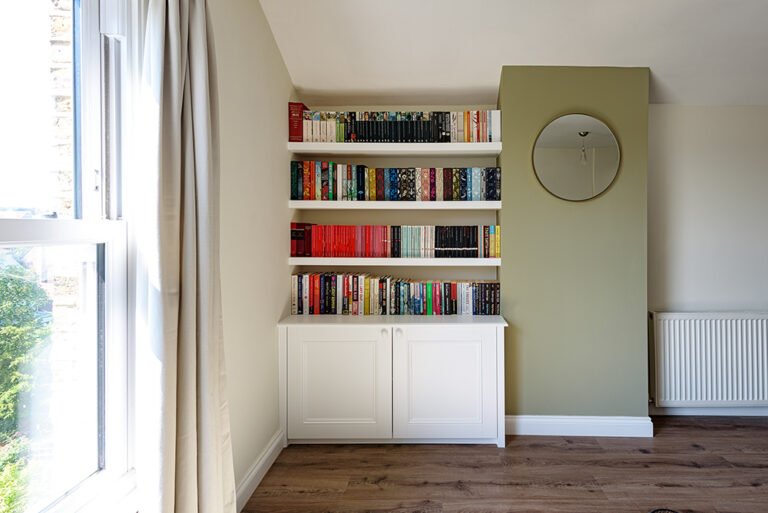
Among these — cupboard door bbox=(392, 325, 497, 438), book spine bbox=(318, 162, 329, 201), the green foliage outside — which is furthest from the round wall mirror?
the green foliage outside

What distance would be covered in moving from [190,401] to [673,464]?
238 centimetres

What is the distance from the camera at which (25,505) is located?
104 cm

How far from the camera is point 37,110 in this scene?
107 cm

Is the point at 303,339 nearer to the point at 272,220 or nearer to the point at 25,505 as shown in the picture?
the point at 272,220

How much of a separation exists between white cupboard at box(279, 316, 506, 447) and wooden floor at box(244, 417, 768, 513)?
0.11m

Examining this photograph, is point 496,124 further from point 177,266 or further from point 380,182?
point 177,266

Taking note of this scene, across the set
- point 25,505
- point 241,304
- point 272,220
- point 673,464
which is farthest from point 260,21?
point 673,464

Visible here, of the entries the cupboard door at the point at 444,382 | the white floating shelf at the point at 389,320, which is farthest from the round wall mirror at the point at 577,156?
the cupboard door at the point at 444,382

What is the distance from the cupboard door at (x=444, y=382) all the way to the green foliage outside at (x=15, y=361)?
171 centimetres

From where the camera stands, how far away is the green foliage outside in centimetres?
97

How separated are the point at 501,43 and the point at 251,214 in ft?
5.55

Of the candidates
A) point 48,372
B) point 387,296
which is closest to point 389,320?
point 387,296

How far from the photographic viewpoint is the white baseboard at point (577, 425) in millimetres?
2627

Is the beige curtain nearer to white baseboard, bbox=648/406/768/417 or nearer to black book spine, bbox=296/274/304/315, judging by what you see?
black book spine, bbox=296/274/304/315
